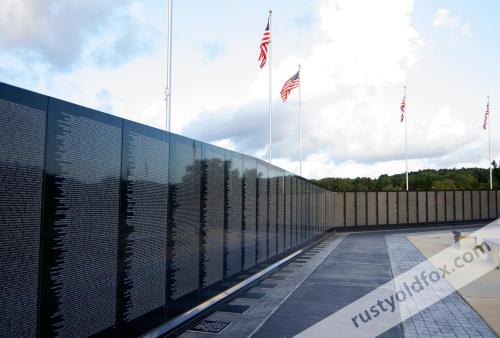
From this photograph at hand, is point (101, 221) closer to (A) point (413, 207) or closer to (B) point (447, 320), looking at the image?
(B) point (447, 320)

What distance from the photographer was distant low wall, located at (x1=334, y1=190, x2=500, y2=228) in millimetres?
34281

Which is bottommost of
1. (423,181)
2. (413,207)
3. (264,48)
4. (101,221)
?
(101,221)

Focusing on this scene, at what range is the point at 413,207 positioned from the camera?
35594 mm

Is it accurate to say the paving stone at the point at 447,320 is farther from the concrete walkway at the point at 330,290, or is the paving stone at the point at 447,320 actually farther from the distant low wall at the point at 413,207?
the distant low wall at the point at 413,207

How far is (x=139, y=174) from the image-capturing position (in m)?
6.61

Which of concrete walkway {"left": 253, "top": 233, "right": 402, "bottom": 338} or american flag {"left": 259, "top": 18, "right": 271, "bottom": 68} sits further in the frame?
american flag {"left": 259, "top": 18, "right": 271, "bottom": 68}

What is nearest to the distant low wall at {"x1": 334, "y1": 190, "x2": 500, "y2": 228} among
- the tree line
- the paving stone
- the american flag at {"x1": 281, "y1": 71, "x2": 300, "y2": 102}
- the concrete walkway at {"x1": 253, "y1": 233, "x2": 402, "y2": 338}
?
the concrete walkway at {"x1": 253, "y1": 233, "x2": 402, "y2": 338}

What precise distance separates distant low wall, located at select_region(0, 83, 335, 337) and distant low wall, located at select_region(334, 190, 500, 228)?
2518 centimetres

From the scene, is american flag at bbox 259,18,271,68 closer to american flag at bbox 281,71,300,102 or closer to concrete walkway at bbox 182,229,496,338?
american flag at bbox 281,71,300,102

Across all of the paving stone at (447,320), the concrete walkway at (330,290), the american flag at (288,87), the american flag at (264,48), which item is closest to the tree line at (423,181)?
the american flag at (288,87)

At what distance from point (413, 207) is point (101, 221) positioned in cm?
3342

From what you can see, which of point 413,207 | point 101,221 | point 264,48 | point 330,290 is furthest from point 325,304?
point 413,207

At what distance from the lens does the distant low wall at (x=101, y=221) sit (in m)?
4.33

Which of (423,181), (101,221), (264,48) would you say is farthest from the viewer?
(423,181)
